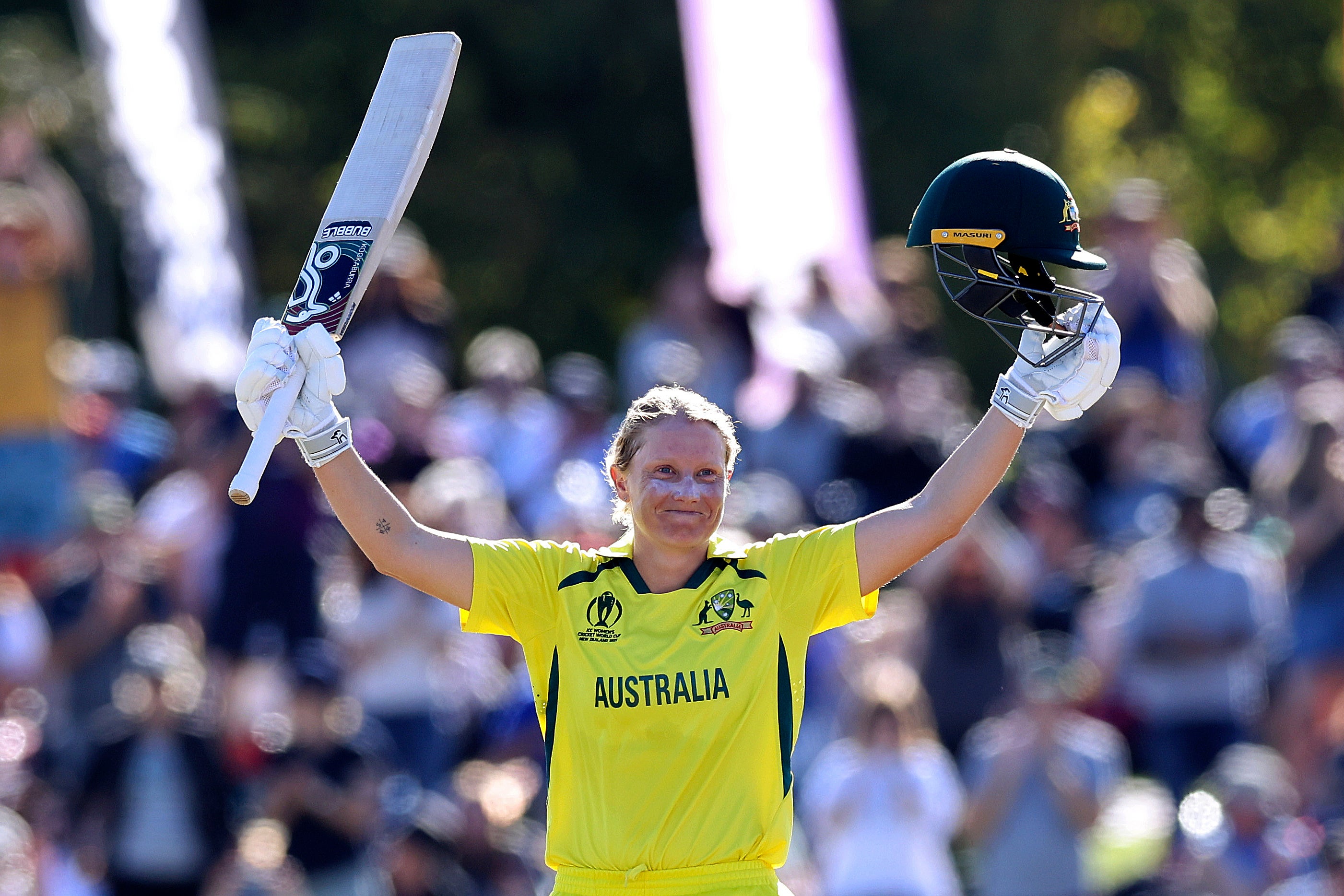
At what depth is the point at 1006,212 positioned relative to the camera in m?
4.66

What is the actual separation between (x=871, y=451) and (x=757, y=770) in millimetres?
5613

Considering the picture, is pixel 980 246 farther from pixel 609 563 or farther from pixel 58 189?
pixel 58 189

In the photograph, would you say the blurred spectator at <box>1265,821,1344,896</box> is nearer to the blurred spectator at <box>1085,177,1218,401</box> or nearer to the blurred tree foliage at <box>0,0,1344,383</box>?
the blurred spectator at <box>1085,177,1218,401</box>

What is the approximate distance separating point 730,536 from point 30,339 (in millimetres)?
4996

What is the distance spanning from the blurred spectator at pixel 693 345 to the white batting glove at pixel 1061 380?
6085 millimetres

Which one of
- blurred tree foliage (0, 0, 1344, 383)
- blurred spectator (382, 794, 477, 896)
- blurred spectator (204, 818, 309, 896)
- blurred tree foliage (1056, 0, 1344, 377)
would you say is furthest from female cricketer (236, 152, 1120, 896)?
blurred tree foliage (1056, 0, 1344, 377)

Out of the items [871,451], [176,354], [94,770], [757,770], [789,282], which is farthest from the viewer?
[176,354]

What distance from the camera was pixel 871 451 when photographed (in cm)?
1008

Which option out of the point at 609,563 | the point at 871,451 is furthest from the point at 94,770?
the point at 609,563

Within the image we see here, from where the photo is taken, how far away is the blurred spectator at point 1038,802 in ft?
27.9

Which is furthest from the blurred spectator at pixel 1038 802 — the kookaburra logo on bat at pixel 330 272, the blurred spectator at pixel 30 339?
the blurred spectator at pixel 30 339

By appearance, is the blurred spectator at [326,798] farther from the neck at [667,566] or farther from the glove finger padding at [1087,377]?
the glove finger padding at [1087,377]

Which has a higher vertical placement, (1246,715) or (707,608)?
(707,608)

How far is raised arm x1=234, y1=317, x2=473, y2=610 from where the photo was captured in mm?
4660
